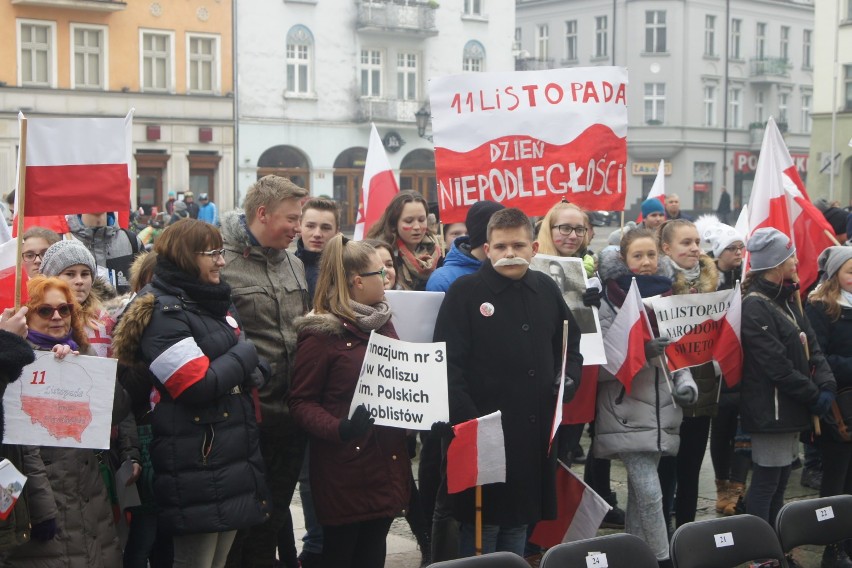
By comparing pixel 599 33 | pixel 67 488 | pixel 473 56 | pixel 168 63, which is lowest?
pixel 67 488

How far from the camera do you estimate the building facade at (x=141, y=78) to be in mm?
36344

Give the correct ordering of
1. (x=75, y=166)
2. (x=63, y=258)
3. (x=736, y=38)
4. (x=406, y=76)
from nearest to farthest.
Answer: (x=63, y=258) → (x=75, y=166) → (x=406, y=76) → (x=736, y=38)

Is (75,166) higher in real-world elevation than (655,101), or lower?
lower

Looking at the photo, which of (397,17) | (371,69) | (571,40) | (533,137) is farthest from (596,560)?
(571,40)

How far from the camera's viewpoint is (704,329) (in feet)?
20.1

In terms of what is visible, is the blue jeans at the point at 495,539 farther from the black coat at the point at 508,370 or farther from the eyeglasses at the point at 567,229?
the eyeglasses at the point at 567,229

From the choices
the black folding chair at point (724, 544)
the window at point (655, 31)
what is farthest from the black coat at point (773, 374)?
the window at point (655, 31)

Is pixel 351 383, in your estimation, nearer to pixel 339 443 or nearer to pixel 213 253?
pixel 339 443

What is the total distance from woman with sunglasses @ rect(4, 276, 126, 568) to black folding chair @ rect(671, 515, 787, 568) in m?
2.22

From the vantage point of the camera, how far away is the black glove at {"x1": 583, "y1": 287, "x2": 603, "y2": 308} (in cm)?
592

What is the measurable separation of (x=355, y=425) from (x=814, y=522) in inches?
75.0

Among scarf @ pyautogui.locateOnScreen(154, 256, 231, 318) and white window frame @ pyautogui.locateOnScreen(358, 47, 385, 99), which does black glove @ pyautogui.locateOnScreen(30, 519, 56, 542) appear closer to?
scarf @ pyautogui.locateOnScreen(154, 256, 231, 318)

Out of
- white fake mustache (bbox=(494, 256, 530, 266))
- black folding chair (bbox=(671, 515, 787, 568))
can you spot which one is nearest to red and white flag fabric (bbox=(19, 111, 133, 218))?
white fake mustache (bbox=(494, 256, 530, 266))

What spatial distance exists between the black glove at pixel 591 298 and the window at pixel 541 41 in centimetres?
5351
